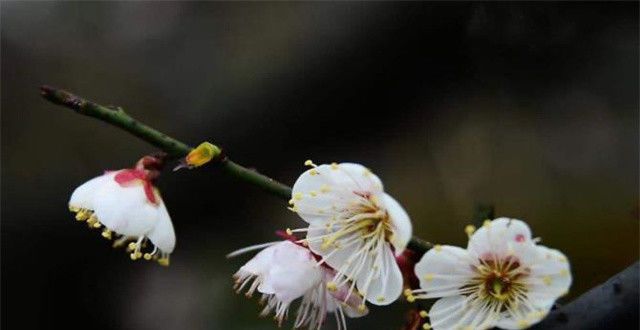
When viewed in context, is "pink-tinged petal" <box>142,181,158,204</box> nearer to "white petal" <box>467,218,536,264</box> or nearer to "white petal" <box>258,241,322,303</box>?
"white petal" <box>258,241,322,303</box>

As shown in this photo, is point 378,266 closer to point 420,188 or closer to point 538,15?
point 538,15

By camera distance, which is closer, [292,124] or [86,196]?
[86,196]

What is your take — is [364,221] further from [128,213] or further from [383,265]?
[128,213]

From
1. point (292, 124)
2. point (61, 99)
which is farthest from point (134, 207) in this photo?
point (292, 124)

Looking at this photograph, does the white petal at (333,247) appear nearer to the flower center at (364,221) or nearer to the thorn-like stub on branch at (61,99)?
the flower center at (364,221)

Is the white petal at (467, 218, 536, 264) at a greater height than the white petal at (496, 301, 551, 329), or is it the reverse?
the white petal at (467, 218, 536, 264)

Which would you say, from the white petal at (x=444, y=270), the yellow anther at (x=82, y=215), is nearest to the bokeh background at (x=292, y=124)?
the yellow anther at (x=82, y=215)

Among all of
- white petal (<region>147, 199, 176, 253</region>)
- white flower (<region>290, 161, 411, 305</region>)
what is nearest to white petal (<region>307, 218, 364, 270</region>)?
white flower (<region>290, 161, 411, 305</region>)
